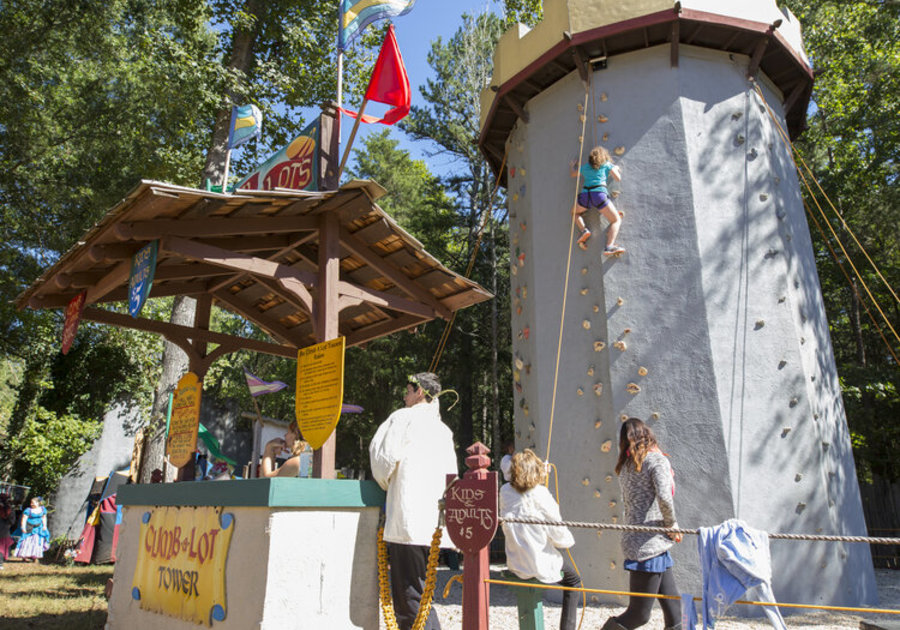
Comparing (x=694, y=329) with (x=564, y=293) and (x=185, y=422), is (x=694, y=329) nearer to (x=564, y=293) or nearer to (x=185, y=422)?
(x=564, y=293)

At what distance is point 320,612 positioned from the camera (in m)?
4.07

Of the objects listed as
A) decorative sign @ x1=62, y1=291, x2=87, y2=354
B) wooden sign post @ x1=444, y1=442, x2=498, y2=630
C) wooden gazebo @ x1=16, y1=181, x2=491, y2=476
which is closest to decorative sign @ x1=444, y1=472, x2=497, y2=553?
wooden sign post @ x1=444, y1=442, x2=498, y2=630

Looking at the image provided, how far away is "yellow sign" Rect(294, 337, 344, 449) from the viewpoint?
4.47 meters

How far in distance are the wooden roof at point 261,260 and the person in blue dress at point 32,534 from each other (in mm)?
11335

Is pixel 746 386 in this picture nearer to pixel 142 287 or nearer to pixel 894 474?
pixel 142 287

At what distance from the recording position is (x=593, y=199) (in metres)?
8.59

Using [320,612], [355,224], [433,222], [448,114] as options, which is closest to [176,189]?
[355,224]

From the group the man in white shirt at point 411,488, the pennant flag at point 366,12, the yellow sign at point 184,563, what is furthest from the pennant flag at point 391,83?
the yellow sign at point 184,563

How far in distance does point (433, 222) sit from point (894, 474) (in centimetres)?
1442

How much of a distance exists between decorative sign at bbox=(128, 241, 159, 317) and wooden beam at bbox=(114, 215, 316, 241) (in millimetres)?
128

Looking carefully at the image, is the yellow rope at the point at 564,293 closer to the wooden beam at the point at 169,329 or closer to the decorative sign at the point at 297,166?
the wooden beam at the point at 169,329

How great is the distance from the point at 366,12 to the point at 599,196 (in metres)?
3.72

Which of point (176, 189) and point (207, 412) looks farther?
point (207, 412)

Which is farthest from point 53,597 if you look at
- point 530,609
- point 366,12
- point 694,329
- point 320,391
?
point 694,329
